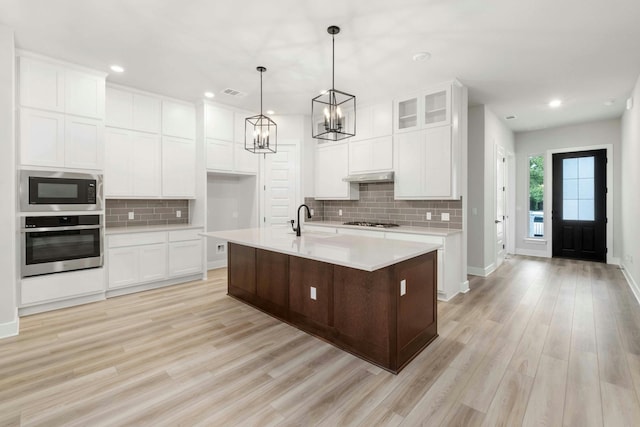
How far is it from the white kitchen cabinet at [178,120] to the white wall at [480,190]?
4.73 meters

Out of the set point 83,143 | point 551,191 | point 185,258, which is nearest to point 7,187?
point 83,143

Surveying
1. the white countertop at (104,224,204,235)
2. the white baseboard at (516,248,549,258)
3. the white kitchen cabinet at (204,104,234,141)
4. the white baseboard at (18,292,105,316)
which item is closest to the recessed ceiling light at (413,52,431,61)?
the white kitchen cabinet at (204,104,234,141)

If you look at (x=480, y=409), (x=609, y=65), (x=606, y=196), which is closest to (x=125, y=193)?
(x=480, y=409)

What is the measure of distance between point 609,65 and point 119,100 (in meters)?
6.34

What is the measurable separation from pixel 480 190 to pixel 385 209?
5.22 ft

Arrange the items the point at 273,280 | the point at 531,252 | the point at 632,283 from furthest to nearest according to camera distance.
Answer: the point at 531,252 < the point at 632,283 < the point at 273,280

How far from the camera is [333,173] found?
583 centimetres

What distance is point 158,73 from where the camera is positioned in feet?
13.3

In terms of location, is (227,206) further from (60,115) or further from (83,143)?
(60,115)

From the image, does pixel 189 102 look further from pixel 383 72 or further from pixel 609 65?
pixel 609 65

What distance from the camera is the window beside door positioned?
713 cm

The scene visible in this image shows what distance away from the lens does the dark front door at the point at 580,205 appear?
629cm

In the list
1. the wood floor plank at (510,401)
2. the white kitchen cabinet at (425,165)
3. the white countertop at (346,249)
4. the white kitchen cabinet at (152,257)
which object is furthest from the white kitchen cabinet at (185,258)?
the wood floor plank at (510,401)

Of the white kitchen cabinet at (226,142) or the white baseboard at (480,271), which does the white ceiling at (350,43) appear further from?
the white baseboard at (480,271)
